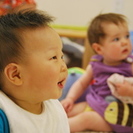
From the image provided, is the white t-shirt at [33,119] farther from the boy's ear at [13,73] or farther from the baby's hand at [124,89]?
the baby's hand at [124,89]

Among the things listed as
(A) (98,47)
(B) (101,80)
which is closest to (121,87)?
(B) (101,80)

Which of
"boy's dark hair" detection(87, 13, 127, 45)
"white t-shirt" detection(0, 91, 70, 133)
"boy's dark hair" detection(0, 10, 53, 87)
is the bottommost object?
"white t-shirt" detection(0, 91, 70, 133)

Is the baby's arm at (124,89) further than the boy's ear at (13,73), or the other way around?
the baby's arm at (124,89)

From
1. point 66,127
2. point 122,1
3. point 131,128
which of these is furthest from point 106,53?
point 122,1

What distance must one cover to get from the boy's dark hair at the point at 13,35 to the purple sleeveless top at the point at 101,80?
1.94 ft

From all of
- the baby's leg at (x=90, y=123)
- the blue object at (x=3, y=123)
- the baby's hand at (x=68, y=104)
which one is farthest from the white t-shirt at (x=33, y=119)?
the baby's hand at (x=68, y=104)

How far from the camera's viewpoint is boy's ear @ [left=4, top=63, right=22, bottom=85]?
0.56 metres

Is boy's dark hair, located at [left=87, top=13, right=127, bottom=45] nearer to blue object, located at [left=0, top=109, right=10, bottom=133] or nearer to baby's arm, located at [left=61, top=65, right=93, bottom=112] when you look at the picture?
baby's arm, located at [left=61, top=65, right=93, bottom=112]

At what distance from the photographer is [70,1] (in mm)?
2467

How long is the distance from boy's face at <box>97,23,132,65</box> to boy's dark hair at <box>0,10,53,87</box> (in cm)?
57

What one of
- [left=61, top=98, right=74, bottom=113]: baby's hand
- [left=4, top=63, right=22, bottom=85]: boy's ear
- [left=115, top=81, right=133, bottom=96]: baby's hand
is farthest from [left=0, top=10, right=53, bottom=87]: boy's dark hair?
[left=61, top=98, right=74, bottom=113]: baby's hand

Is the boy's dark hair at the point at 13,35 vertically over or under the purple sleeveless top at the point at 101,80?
over

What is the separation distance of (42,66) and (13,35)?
0.10 metres

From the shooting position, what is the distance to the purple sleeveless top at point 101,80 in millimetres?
1087
